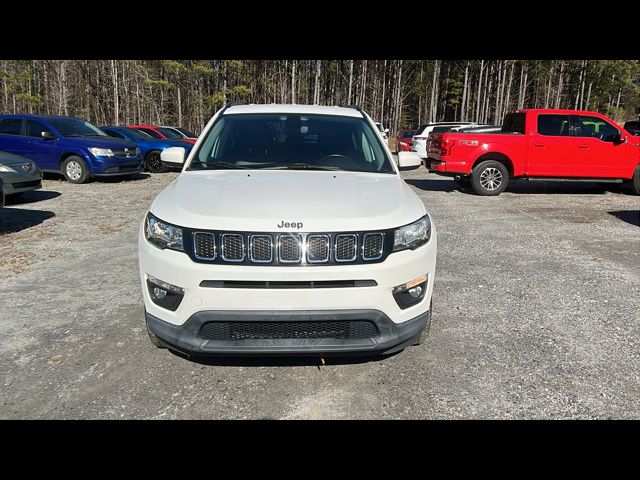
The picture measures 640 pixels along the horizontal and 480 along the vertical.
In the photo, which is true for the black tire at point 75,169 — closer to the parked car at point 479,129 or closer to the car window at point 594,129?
the parked car at point 479,129

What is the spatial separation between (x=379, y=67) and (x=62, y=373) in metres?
48.1

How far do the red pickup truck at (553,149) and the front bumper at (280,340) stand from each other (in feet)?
29.7

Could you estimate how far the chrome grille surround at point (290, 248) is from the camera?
2355mm

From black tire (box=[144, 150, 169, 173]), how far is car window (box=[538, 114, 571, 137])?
11.9 meters

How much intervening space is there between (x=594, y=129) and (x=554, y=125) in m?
0.98

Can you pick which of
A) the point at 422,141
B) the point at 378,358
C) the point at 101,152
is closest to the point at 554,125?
the point at 422,141

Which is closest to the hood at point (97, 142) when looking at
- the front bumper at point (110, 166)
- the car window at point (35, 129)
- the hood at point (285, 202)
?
the front bumper at point (110, 166)

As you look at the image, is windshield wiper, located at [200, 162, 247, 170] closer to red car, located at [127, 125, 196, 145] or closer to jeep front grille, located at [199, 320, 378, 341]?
jeep front grille, located at [199, 320, 378, 341]

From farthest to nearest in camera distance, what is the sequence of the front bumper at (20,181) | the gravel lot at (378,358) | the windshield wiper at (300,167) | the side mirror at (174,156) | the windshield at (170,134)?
the windshield at (170,134) → the front bumper at (20,181) → the side mirror at (174,156) → the windshield wiper at (300,167) → the gravel lot at (378,358)

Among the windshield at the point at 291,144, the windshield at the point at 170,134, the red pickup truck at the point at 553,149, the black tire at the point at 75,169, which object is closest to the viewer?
the windshield at the point at 291,144

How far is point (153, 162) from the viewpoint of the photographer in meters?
15.5

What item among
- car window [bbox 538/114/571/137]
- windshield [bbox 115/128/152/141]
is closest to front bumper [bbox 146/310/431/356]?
car window [bbox 538/114/571/137]
